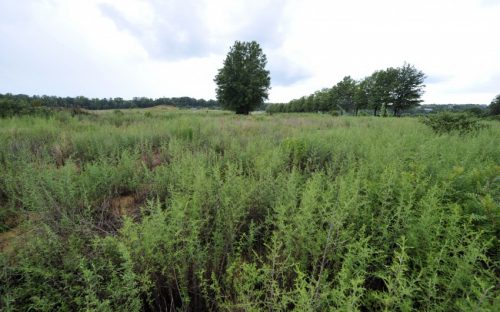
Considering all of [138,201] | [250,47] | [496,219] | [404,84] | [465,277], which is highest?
[250,47]

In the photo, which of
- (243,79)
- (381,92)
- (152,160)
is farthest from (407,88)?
(152,160)

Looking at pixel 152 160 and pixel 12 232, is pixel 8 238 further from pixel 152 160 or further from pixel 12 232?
pixel 152 160

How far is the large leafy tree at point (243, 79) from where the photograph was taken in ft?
111

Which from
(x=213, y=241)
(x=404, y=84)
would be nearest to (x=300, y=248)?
(x=213, y=241)

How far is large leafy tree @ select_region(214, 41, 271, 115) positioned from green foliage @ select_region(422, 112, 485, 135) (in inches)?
1076

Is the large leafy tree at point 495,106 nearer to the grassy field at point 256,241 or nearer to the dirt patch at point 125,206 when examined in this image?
the grassy field at point 256,241

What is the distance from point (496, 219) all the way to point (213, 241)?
8.59 feet

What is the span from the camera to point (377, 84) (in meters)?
46.5

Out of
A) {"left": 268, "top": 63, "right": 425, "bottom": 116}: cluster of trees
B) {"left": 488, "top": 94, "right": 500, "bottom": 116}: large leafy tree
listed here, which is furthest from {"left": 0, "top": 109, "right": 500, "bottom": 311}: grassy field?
{"left": 488, "top": 94, "right": 500, "bottom": 116}: large leafy tree

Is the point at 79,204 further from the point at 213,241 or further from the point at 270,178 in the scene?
the point at 270,178

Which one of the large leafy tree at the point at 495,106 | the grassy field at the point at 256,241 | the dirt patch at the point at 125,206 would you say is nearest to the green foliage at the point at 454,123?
the grassy field at the point at 256,241

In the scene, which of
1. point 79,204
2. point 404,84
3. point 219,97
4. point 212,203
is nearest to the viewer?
point 212,203

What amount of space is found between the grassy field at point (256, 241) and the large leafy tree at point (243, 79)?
31.1m

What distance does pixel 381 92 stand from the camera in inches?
1772
